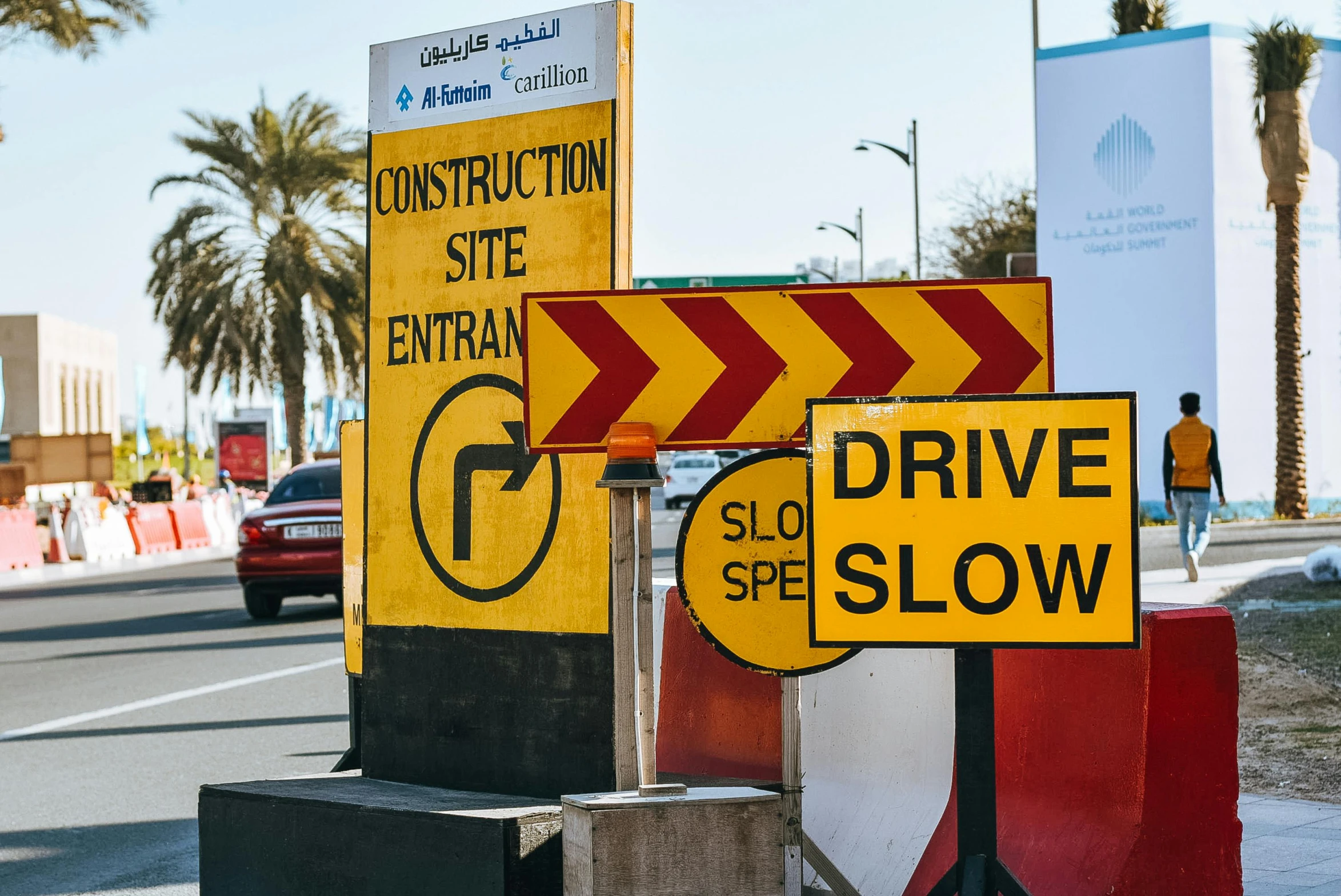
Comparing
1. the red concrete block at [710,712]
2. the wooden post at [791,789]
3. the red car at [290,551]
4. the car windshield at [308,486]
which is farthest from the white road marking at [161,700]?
the wooden post at [791,789]

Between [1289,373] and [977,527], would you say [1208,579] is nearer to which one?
[977,527]

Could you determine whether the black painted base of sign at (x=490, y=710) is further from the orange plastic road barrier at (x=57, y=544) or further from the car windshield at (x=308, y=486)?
the orange plastic road barrier at (x=57, y=544)

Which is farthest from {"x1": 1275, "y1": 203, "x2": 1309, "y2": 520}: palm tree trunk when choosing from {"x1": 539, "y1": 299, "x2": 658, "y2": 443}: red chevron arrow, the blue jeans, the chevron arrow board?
{"x1": 539, "y1": 299, "x2": 658, "y2": 443}: red chevron arrow

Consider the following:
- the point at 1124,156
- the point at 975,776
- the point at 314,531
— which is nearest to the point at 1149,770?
the point at 975,776

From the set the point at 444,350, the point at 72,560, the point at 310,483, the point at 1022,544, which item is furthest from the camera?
the point at 72,560

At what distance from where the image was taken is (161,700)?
10156 mm

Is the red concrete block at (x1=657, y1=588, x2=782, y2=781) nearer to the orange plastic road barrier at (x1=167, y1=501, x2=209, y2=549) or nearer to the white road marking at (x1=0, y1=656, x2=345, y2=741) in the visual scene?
the white road marking at (x1=0, y1=656, x2=345, y2=741)

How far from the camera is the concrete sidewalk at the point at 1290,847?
193 inches

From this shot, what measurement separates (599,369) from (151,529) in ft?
89.9

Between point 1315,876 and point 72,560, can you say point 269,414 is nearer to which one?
point 72,560

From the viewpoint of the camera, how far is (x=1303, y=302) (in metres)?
30.0

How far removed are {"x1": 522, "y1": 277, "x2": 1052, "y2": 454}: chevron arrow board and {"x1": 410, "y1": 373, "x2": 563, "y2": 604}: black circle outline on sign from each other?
0.43 meters

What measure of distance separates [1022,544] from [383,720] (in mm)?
2300

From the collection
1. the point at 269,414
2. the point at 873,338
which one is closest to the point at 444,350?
the point at 873,338
